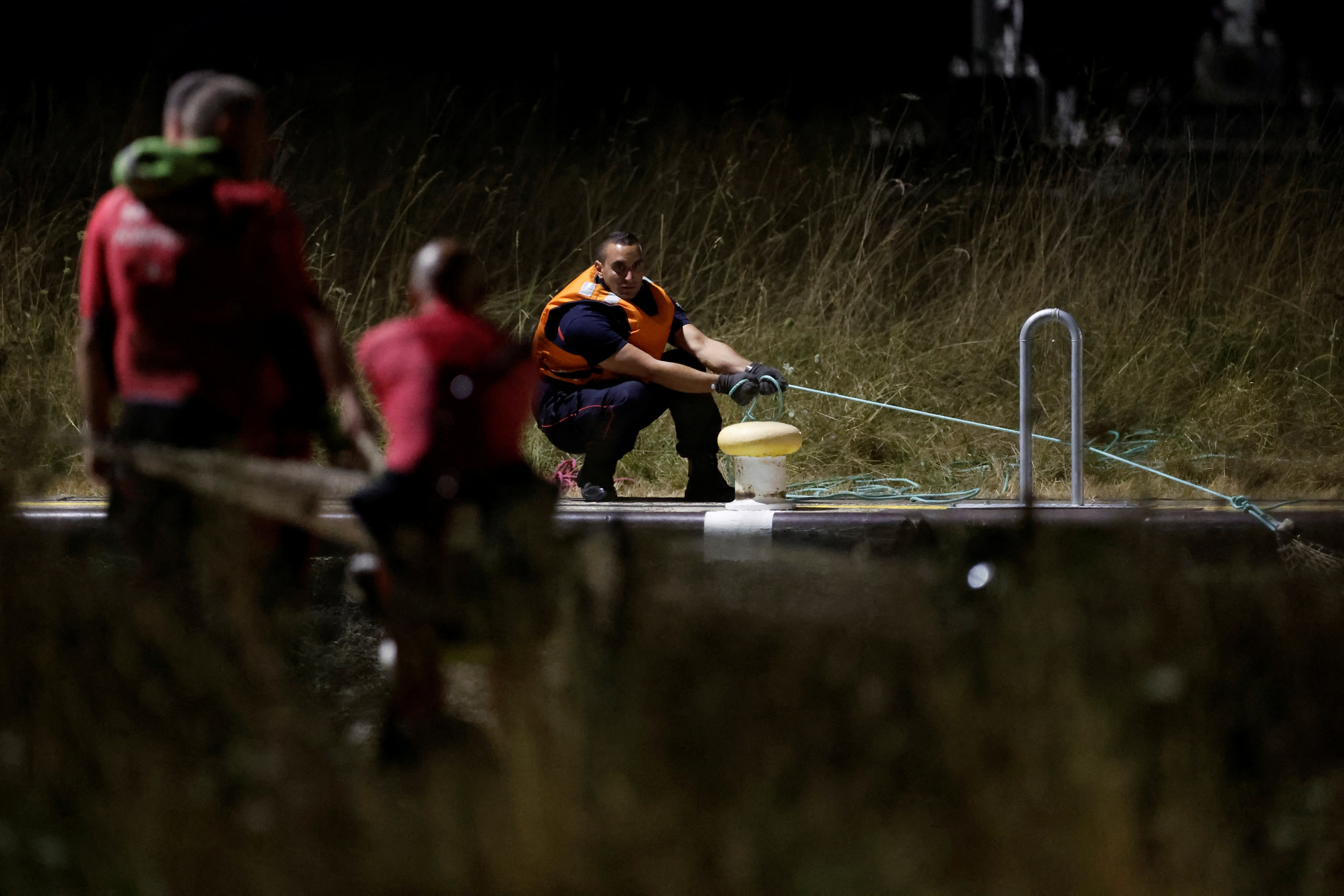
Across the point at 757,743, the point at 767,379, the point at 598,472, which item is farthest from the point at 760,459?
the point at 757,743

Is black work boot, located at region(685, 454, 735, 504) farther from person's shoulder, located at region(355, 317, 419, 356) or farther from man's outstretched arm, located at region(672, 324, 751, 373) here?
person's shoulder, located at region(355, 317, 419, 356)

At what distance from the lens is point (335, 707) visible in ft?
11.4

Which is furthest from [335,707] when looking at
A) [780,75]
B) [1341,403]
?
[780,75]

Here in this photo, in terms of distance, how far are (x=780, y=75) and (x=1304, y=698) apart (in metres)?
9.45

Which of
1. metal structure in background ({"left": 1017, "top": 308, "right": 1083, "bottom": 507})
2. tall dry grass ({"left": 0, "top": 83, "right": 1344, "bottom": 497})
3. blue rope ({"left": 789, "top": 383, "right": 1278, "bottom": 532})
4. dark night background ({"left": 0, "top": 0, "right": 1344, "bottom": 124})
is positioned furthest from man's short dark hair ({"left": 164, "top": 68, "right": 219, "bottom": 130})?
dark night background ({"left": 0, "top": 0, "right": 1344, "bottom": 124})

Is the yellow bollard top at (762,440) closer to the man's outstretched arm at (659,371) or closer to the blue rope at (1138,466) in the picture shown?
the blue rope at (1138,466)

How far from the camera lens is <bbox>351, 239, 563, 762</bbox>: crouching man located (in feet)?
8.38

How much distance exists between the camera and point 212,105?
283 cm

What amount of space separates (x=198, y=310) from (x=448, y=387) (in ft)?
1.77

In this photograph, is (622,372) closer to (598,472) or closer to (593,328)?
(593,328)

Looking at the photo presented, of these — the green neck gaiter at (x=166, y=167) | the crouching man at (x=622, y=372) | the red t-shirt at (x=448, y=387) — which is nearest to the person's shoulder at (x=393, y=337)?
the red t-shirt at (x=448, y=387)

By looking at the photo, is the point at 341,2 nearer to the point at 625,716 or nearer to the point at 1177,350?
the point at 1177,350

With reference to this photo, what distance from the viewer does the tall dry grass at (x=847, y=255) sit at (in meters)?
8.61

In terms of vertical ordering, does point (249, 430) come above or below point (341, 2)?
below
